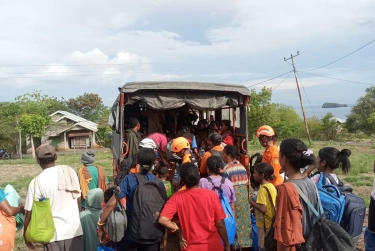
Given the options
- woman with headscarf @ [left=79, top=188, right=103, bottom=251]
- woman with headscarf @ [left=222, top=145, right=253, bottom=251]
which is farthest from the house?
woman with headscarf @ [left=222, top=145, right=253, bottom=251]

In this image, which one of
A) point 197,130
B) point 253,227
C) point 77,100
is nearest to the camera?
point 253,227

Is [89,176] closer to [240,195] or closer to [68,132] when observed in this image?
[240,195]

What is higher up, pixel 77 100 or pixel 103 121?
pixel 77 100

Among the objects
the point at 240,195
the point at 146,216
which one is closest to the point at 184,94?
the point at 240,195

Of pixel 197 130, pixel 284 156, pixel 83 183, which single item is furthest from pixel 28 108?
pixel 284 156

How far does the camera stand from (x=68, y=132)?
132 feet

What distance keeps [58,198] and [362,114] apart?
50.0 m

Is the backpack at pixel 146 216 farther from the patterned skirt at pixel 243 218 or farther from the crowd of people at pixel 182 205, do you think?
the patterned skirt at pixel 243 218

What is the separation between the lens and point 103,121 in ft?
136

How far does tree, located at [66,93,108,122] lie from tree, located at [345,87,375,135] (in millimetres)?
38597

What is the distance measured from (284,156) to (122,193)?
149 cm

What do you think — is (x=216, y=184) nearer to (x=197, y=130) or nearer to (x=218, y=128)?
(x=218, y=128)

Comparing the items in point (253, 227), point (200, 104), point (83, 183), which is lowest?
point (253, 227)

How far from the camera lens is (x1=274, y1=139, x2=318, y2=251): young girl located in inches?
96.0
